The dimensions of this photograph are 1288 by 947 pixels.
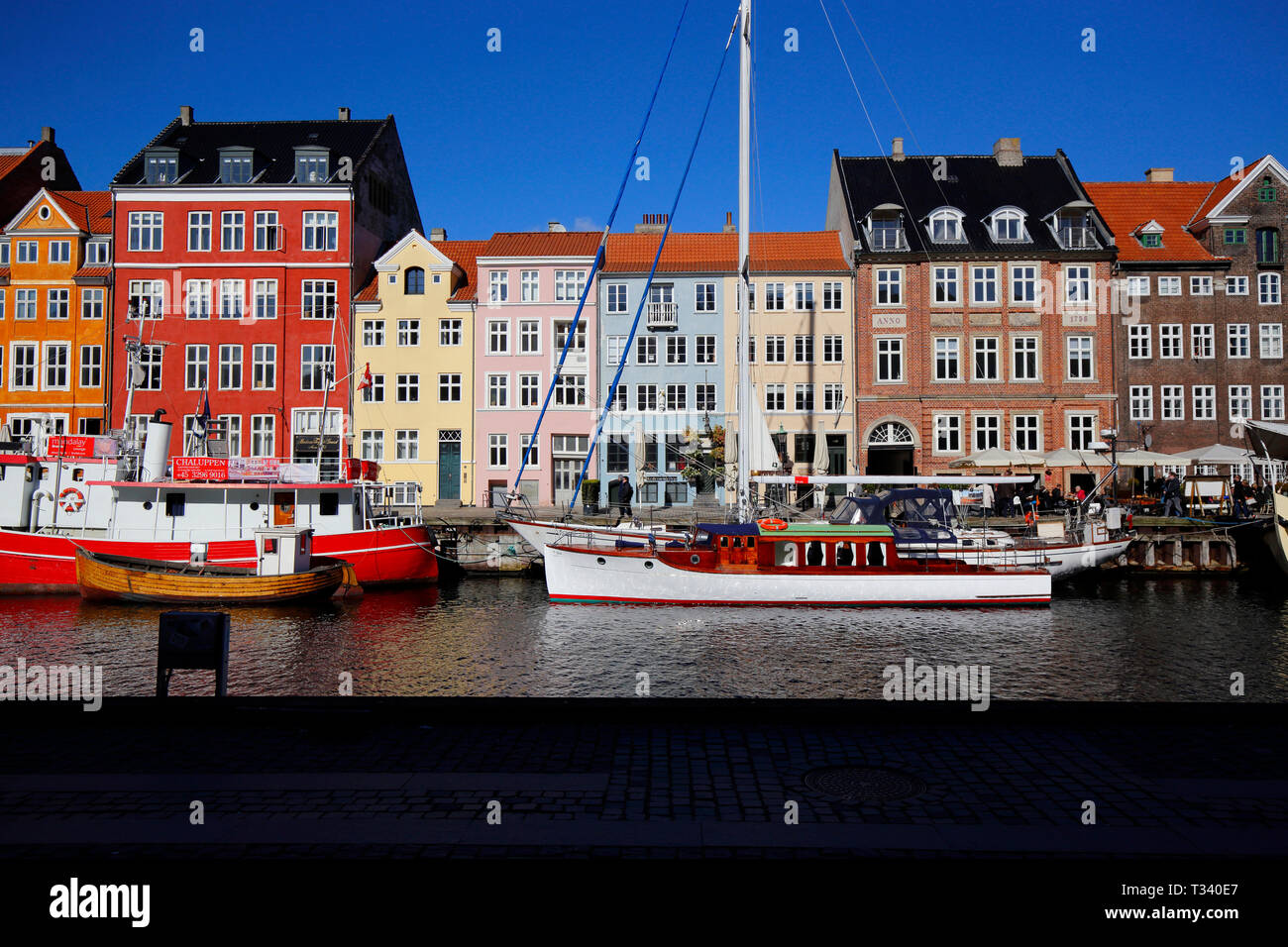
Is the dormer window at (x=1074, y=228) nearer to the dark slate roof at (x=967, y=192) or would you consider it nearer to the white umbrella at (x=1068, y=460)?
the dark slate roof at (x=967, y=192)

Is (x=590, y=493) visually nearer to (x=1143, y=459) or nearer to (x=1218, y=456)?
(x=1143, y=459)

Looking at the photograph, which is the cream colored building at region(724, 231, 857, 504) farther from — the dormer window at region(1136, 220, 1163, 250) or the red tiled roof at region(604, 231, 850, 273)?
the dormer window at region(1136, 220, 1163, 250)

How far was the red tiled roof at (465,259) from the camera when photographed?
49.1m

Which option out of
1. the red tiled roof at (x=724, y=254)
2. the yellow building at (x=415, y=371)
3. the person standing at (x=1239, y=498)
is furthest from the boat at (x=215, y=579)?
the person standing at (x=1239, y=498)

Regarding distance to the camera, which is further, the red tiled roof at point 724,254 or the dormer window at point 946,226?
the red tiled roof at point 724,254

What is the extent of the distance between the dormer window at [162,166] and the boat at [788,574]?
3652 centimetres

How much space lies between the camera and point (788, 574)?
2598cm

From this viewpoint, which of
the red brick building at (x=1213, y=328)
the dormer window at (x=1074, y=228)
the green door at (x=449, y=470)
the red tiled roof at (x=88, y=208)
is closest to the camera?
the red brick building at (x=1213, y=328)

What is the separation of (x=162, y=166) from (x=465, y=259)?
16.4 m

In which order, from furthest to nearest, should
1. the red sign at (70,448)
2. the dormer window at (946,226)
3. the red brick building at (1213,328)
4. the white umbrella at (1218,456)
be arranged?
1. the dormer window at (946,226)
2. the red brick building at (1213,328)
3. the white umbrella at (1218,456)
4. the red sign at (70,448)

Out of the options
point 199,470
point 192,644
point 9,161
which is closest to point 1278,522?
point 192,644
